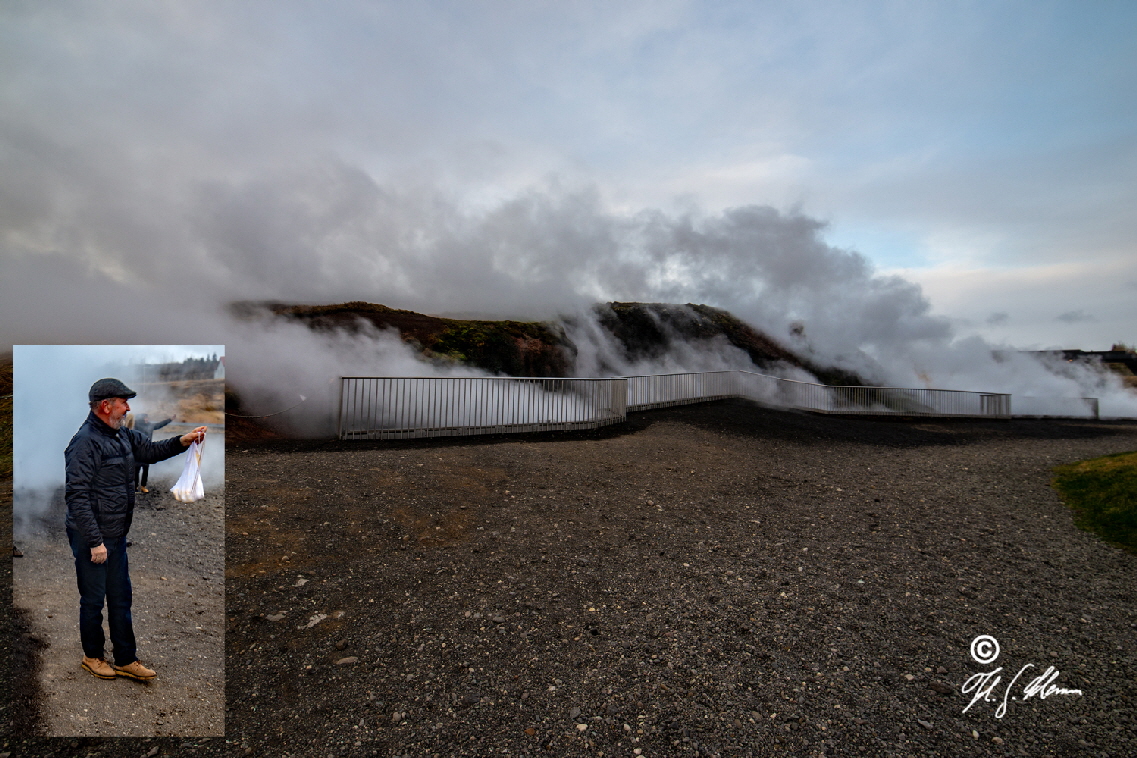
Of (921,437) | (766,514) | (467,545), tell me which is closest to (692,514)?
(766,514)

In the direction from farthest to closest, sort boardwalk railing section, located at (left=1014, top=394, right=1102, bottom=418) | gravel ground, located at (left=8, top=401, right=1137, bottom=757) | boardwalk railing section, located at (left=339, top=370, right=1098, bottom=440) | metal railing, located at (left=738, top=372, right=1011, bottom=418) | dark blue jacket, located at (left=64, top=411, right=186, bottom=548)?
boardwalk railing section, located at (left=1014, top=394, right=1102, bottom=418)
metal railing, located at (left=738, top=372, right=1011, bottom=418)
boardwalk railing section, located at (left=339, top=370, right=1098, bottom=440)
gravel ground, located at (left=8, top=401, right=1137, bottom=757)
dark blue jacket, located at (left=64, top=411, right=186, bottom=548)

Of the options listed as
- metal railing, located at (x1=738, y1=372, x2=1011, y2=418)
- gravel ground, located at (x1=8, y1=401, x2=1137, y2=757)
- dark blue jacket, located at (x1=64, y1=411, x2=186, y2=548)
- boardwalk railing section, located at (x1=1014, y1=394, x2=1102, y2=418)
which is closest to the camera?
dark blue jacket, located at (x1=64, y1=411, x2=186, y2=548)

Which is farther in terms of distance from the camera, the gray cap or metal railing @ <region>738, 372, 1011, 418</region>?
metal railing @ <region>738, 372, 1011, 418</region>

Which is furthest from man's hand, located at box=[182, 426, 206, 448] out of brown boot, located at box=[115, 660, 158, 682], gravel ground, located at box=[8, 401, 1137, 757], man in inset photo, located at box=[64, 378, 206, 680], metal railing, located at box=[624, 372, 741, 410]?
metal railing, located at box=[624, 372, 741, 410]

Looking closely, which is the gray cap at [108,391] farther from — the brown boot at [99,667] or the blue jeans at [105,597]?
the brown boot at [99,667]

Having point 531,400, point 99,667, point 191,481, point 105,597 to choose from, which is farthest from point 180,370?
point 531,400

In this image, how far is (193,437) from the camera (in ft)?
8.89

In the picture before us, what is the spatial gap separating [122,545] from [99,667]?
26.2 inches

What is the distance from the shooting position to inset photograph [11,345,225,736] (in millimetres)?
2541

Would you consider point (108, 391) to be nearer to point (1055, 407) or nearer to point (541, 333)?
point (541, 333)

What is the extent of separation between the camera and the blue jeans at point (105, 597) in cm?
259

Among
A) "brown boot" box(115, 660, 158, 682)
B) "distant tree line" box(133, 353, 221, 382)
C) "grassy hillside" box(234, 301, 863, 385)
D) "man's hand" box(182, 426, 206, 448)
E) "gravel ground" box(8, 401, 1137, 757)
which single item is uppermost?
"grassy hillside" box(234, 301, 863, 385)

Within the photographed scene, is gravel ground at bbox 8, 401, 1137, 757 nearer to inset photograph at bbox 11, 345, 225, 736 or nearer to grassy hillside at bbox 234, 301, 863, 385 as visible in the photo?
inset photograph at bbox 11, 345, 225, 736

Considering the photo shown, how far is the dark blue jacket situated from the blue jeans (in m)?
0.09
